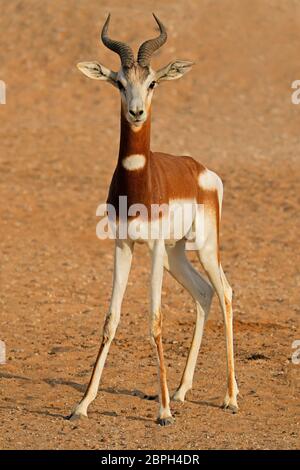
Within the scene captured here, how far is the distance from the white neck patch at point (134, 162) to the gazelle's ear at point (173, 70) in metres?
0.69

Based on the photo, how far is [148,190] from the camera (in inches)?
332

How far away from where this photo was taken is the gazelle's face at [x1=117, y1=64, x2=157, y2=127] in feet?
26.6

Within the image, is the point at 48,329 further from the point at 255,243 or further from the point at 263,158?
the point at 263,158

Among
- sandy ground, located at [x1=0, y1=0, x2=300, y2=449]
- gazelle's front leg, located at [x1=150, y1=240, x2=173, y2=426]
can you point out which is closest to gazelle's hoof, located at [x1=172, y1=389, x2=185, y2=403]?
sandy ground, located at [x1=0, y1=0, x2=300, y2=449]

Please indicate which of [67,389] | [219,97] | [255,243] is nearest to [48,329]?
[67,389]

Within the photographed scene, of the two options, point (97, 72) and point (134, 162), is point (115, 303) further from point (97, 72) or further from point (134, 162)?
point (97, 72)

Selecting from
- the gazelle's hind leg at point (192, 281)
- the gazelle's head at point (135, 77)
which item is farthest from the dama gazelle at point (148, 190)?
the gazelle's hind leg at point (192, 281)

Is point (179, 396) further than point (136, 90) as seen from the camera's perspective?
Yes

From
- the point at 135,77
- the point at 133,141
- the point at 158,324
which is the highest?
the point at 135,77

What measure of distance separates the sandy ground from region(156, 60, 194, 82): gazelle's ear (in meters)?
2.85

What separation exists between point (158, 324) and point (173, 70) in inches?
85.8

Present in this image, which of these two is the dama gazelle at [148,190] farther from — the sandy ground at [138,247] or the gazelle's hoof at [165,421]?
the sandy ground at [138,247]

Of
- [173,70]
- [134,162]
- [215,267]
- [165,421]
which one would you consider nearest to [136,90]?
[134,162]

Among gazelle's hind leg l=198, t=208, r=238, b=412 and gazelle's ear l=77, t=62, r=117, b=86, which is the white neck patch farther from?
gazelle's hind leg l=198, t=208, r=238, b=412
